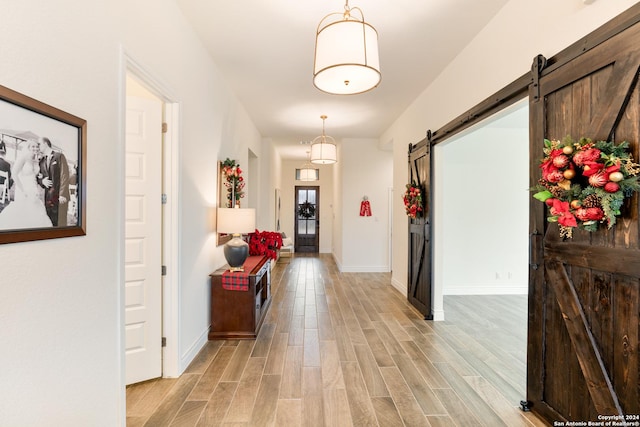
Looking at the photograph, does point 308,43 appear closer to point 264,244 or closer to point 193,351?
→ point 264,244

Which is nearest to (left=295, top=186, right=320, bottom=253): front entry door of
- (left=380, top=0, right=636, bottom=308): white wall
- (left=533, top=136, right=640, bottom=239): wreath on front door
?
(left=380, top=0, right=636, bottom=308): white wall

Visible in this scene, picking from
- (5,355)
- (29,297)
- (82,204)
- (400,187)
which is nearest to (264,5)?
(82,204)

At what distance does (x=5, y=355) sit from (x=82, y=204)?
688mm

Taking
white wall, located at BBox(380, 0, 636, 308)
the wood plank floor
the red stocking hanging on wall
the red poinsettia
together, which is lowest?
the wood plank floor

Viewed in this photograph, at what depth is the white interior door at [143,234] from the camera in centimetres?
262

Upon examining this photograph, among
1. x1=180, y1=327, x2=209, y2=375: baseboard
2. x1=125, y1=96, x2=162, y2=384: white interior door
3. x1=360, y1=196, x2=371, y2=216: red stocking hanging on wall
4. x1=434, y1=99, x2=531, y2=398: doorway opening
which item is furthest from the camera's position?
x1=360, y1=196, x2=371, y2=216: red stocking hanging on wall

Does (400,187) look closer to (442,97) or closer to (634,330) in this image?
(442,97)

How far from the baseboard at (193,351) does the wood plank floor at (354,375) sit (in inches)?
2.2

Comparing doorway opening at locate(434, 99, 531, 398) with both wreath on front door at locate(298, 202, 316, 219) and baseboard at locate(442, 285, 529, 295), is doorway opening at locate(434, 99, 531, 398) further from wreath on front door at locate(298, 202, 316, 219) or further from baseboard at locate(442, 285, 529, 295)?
wreath on front door at locate(298, 202, 316, 219)

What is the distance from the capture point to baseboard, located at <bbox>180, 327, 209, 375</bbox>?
288cm

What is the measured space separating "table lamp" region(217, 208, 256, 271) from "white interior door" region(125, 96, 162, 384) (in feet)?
3.06

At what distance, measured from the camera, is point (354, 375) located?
2826mm

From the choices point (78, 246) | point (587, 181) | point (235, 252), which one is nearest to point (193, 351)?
point (235, 252)

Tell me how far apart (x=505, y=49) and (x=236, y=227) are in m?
3.00
